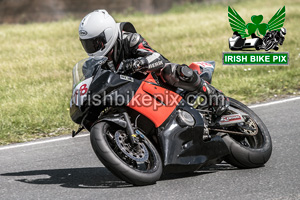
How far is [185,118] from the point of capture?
5004 millimetres

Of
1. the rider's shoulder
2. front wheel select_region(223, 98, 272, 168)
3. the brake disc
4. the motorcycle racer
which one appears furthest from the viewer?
front wheel select_region(223, 98, 272, 168)

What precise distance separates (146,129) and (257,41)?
31.5ft

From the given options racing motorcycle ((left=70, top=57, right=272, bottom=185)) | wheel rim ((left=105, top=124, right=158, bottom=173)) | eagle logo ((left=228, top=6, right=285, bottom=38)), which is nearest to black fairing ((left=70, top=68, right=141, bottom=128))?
racing motorcycle ((left=70, top=57, right=272, bottom=185))

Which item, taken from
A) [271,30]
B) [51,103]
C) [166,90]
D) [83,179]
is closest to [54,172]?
[83,179]

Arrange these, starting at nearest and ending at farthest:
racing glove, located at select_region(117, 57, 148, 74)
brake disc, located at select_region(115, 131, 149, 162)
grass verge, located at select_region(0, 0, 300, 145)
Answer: brake disc, located at select_region(115, 131, 149, 162), racing glove, located at select_region(117, 57, 148, 74), grass verge, located at select_region(0, 0, 300, 145)

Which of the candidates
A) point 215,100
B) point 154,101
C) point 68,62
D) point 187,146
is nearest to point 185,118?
point 187,146

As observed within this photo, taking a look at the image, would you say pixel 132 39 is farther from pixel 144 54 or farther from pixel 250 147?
pixel 250 147

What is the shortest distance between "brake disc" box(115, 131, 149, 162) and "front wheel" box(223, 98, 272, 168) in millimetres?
958

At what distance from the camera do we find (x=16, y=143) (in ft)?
22.8

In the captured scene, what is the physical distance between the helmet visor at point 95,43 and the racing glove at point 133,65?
0.30 metres

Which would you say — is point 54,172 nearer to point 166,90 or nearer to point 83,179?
point 83,179

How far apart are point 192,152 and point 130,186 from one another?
67cm

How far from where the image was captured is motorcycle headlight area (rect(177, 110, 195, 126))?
16.2 feet

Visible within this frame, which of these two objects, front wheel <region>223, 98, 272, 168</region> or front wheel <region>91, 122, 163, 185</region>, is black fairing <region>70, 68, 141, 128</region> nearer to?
front wheel <region>91, 122, 163, 185</region>
